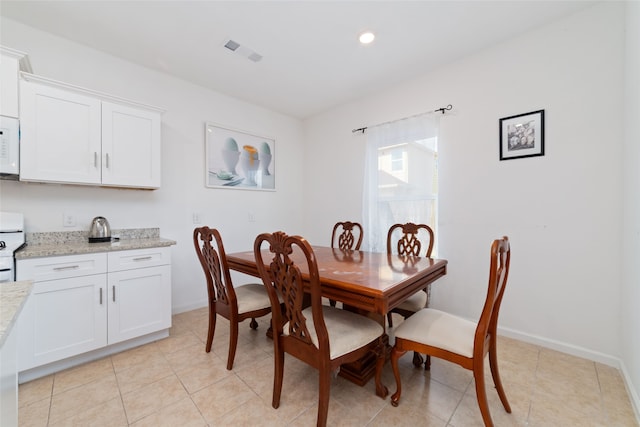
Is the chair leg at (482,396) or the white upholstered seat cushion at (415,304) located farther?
the white upholstered seat cushion at (415,304)

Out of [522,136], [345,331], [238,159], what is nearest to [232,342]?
[345,331]

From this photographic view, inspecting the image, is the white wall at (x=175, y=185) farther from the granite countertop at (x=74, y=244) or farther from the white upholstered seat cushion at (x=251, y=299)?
the white upholstered seat cushion at (x=251, y=299)

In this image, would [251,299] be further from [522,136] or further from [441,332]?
[522,136]

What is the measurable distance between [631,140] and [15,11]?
14.8 ft

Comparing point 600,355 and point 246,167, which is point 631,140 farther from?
point 246,167

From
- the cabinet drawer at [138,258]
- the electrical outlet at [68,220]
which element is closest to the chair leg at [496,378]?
the cabinet drawer at [138,258]

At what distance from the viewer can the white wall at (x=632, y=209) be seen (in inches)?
61.1

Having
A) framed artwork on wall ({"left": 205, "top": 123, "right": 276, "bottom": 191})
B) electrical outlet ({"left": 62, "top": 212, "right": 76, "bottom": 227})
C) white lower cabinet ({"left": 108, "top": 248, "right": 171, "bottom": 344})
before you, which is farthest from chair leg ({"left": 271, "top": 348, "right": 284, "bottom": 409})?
framed artwork on wall ({"left": 205, "top": 123, "right": 276, "bottom": 191})

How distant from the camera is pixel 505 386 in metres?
1.69

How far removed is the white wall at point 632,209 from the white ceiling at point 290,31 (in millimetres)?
604

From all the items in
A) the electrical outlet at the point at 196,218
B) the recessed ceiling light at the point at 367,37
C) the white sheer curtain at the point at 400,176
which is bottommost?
Answer: the electrical outlet at the point at 196,218

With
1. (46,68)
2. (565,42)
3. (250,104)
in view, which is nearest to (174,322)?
(46,68)

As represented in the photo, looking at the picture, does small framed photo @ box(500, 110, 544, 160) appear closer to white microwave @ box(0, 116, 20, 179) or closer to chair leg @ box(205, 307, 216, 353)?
chair leg @ box(205, 307, 216, 353)

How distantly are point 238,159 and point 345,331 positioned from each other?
9.08 ft
